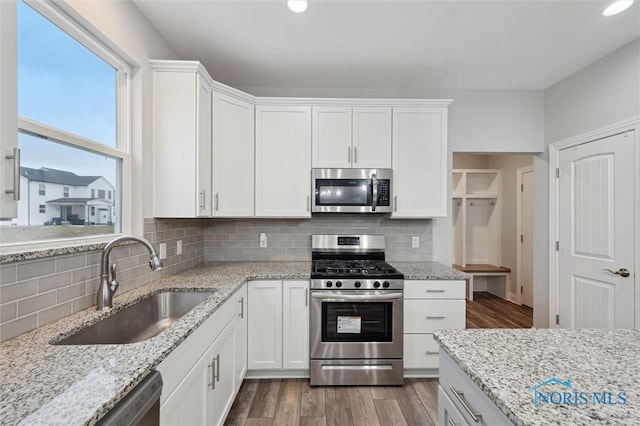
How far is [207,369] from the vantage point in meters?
1.55

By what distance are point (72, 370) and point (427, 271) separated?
2.43 meters

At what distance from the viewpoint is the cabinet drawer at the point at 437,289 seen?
2480mm

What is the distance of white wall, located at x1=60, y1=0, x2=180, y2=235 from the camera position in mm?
1771

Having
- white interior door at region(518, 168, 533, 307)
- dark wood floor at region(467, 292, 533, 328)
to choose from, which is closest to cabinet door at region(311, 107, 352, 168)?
dark wood floor at region(467, 292, 533, 328)

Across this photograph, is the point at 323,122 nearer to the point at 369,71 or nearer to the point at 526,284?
the point at 369,71

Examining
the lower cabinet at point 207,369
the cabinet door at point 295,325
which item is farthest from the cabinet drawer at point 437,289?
the lower cabinet at point 207,369

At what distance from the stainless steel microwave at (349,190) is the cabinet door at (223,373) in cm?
129

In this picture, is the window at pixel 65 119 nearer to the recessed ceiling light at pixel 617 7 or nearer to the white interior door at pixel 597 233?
the recessed ceiling light at pixel 617 7

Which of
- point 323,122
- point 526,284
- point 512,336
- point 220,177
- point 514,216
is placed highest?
point 323,122

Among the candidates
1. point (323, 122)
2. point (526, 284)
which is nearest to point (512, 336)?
point (323, 122)

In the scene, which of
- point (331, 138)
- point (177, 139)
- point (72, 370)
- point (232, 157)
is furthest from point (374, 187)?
point (72, 370)

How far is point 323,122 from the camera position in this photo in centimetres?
277

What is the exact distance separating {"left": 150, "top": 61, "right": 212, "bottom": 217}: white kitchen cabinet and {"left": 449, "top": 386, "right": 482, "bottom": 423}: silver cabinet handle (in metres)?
1.90

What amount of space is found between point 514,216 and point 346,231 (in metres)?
3.28
